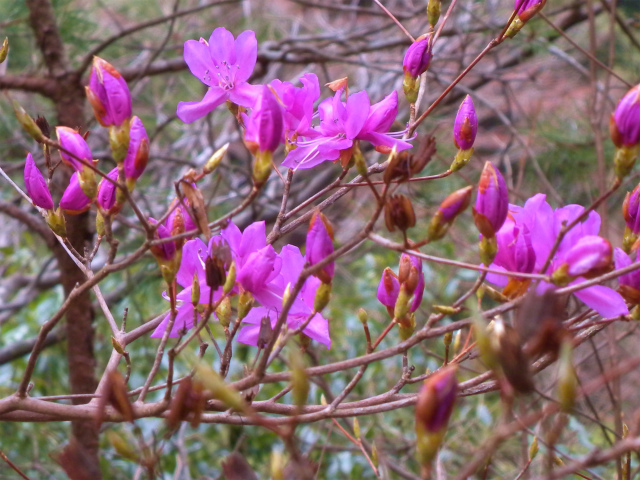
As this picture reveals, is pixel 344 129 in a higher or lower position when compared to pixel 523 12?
lower

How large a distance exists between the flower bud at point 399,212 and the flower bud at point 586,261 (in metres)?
0.12

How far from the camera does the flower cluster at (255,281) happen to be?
62cm

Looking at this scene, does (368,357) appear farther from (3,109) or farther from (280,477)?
(3,109)

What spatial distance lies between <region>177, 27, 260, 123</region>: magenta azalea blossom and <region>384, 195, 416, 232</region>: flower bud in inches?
10.8

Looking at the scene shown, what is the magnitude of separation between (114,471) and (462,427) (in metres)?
1.02

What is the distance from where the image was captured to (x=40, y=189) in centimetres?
66

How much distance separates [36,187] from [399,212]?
36cm

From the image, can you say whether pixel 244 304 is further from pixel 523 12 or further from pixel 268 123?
pixel 523 12

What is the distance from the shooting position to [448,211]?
1.78 ft

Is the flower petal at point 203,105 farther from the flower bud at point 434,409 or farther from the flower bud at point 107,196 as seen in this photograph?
the flower bud at point 434,409

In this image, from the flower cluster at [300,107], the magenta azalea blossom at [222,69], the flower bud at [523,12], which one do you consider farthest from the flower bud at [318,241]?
the flower bud at [523,12]

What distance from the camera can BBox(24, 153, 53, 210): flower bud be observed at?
0.66 meters

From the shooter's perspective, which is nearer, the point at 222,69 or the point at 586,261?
the point at 586,261

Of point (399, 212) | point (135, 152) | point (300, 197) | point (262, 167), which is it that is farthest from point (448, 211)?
point (300, 197)
